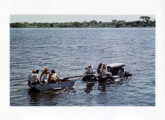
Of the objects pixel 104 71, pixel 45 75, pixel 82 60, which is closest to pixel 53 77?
pixel 45 75

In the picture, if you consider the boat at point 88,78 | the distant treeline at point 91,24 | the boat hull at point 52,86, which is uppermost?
the distant treeline at point 91,24

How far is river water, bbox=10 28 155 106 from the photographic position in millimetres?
2520

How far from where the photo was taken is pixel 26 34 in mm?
2545

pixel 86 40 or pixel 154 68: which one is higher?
pixel 86 40

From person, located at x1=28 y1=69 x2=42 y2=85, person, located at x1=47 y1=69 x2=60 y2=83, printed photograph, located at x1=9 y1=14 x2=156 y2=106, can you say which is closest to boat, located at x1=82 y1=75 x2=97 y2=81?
printed photograph, located at x1=9 y1=14 x2=156 y2=106

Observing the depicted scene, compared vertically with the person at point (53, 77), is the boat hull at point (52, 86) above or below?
below

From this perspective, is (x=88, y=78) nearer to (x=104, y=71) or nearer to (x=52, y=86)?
(x=104, y=71)

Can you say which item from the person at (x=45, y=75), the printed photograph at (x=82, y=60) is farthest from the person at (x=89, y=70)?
the person at (x=45, y=75)

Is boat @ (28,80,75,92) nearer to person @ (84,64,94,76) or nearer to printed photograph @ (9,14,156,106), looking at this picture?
printed photograph @ (9,14,156,106)

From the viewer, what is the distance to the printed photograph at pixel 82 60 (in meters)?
2.52

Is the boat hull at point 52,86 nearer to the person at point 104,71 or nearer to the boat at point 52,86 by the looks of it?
the boat at point 52,86
